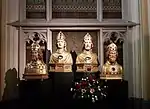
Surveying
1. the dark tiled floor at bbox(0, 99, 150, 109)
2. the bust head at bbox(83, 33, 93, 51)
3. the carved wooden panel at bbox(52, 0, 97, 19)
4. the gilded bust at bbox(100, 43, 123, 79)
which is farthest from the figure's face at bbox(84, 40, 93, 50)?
the dark tiled floor at bbox(0, 99, 150, 109)

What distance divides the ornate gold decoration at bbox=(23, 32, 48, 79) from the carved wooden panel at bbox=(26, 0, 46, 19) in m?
0.32

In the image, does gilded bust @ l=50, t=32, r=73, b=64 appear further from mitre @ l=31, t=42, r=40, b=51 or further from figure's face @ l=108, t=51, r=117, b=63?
figure's face @ l=108, t=51, r=117, b=63

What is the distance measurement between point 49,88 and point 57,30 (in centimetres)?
48

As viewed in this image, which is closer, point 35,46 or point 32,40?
point 35,46

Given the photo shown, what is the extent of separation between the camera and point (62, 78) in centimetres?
221

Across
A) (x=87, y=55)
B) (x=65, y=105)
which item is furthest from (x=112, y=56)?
(x=65, y=105)

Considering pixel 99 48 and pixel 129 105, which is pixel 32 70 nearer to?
pixel 99 48

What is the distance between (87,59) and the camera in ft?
7.26

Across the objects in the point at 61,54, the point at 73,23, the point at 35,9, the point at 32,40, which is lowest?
the point at 61,54

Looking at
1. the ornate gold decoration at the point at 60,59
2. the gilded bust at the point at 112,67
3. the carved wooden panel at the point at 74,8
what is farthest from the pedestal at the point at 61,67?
the carved wooden panel at the point at 74,8

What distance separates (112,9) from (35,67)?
81cm

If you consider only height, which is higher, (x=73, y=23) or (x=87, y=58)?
(x=73, y=23)

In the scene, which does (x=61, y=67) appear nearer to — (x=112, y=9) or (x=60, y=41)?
(x=60, y=41)

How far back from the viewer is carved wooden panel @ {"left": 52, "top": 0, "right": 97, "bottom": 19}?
244cm
